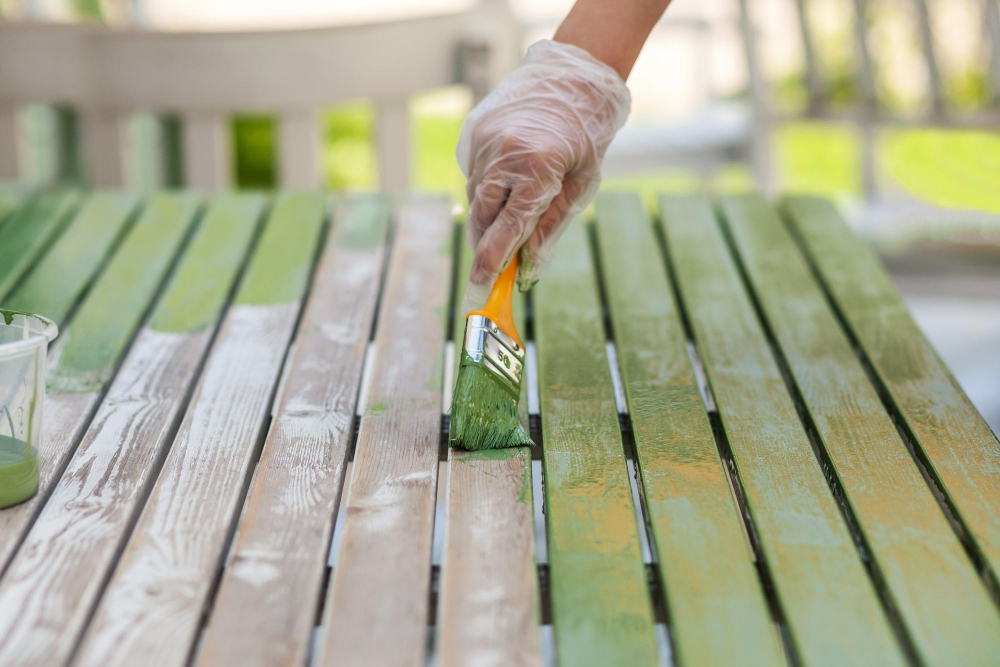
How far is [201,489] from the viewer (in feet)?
3.55

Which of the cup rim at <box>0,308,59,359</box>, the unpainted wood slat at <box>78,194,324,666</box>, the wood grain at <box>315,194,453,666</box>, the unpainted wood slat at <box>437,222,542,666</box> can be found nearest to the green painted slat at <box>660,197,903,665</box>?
the unpainted wood slat at <box>437,222,542,666</box>

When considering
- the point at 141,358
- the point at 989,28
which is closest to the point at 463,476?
the point at 141,358

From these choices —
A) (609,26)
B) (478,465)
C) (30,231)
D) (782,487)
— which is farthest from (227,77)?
(782,487)

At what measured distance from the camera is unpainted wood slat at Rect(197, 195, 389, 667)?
2.83 ft

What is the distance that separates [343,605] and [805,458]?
2.00 ft

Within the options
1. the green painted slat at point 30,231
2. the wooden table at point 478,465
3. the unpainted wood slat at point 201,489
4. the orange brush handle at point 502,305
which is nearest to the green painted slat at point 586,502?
the wooden table at point 478,465

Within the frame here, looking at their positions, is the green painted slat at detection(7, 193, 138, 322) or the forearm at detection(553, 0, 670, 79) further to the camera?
the green painted slat at detection(7, 193, 138, 322)

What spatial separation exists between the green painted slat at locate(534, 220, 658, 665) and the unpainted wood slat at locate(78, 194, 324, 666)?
1.20 ft

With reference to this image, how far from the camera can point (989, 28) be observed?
2490 millimetres

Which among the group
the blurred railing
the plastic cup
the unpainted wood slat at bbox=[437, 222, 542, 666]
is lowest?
the unpainted wood slat at bbox=[437, 222, 542, 666]

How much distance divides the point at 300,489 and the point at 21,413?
0.32 meters

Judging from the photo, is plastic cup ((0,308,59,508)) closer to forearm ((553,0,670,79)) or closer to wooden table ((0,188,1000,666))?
wooden table ((0,188,1000,666))

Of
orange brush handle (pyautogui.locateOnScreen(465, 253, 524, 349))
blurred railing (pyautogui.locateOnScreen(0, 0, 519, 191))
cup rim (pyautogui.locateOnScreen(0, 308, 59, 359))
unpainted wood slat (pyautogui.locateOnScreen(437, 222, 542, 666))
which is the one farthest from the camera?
blurred railing (pyautogui.locateOnScreen(0, 0, 519, 191))

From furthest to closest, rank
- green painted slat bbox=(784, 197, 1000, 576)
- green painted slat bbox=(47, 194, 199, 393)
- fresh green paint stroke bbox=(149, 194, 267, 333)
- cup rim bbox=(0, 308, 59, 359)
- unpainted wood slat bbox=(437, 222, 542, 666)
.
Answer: fresh green paint stroke bbox=(149, 194, 267, 333) → green painted slat bbox=(47, 194, 199, 393) → green painted slat bbox=(784, 197, 1000, 576) → cup rim bbox=(0, 308, 59, 359) → unpainted wood slat bbox=(437, 222, 542, 666)
